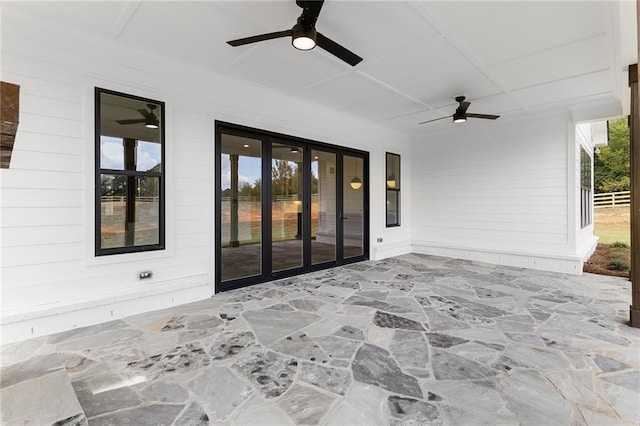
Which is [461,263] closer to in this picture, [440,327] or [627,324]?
[627,324]

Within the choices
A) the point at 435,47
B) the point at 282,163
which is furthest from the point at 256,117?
the point at 435,47

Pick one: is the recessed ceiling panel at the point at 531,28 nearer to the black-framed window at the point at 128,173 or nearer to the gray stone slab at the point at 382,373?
the gray stone slab at the point at 382,373

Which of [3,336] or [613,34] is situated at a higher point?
[613,34]

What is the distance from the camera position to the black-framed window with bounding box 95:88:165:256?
3236 millimetres

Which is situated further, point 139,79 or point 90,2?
point 139,79

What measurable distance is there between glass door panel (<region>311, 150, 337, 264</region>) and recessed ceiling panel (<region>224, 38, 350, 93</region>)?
148cm

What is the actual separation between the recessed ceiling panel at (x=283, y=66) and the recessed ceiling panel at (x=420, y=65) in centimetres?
53

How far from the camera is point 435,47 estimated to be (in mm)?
3408

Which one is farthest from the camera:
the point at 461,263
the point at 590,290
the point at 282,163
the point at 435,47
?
the point at 461,263

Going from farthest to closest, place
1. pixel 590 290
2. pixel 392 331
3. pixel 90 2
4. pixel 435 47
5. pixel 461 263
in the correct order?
1. pixel 461 263
2. pixel 590 290
3. pixel 435 47
4. pixel 392 331
5. pixel 90 2

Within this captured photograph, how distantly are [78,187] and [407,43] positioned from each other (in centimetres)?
390

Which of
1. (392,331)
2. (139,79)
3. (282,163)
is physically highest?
(139,79)

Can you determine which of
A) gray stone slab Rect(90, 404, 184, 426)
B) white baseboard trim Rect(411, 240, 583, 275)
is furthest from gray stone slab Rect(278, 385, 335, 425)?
white baseboard trim Rect(411, 240, 583, 275)

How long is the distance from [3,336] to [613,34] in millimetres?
6738
